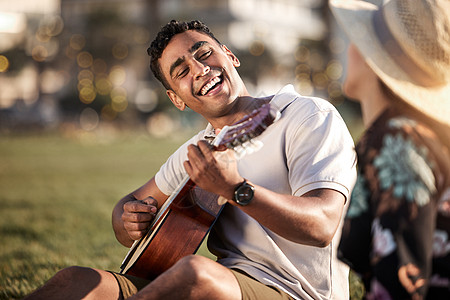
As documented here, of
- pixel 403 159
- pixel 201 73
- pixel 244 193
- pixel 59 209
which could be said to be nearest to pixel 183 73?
pixel 201 73

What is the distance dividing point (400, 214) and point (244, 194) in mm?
568

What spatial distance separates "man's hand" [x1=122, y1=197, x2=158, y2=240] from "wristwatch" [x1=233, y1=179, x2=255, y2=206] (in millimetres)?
949

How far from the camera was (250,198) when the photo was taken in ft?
6.49

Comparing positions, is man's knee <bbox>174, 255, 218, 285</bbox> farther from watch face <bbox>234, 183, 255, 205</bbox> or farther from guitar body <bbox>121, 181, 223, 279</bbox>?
guitar body <bbox>121, 181, 223, 279</bbox>

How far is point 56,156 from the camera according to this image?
17.1 meters

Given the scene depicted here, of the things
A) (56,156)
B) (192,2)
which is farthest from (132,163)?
(192,2)

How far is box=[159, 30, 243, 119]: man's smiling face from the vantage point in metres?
2.74

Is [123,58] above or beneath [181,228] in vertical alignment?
beneath

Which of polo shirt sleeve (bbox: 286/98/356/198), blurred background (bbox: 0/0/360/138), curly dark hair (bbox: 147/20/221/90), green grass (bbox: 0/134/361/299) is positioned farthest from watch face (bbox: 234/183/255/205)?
blurred background (bbox: 0/0/360/138)

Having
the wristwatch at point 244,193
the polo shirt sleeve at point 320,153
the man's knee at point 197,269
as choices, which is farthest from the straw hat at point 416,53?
the man's knee at point 197,269

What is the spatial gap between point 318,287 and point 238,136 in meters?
0.76

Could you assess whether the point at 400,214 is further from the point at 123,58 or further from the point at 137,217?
the point at 123,58

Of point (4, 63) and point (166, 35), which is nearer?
point (166, 35)

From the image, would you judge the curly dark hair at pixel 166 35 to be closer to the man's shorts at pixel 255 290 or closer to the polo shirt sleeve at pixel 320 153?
the polo shirt sleeve at pixel 320 153
